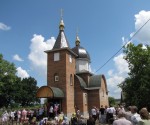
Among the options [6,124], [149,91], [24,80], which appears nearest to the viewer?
[6,124]

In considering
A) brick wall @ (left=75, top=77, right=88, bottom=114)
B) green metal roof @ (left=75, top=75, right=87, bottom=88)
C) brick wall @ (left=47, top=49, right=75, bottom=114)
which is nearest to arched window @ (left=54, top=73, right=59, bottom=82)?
brick wall @ (left=47, top=49, right=75, bottom=114)

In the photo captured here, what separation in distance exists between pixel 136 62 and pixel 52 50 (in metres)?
11.3

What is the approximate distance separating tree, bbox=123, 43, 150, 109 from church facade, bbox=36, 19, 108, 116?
4731mm

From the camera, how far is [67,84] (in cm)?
3111

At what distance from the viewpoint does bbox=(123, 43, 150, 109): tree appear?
30.8m

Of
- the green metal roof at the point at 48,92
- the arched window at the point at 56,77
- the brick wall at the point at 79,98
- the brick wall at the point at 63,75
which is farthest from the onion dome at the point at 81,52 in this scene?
the green metal roof at the point at 48,92

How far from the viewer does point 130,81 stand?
107 ft

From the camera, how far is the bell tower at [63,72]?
101ft

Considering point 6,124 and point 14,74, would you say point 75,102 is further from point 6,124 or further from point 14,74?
point 14,74

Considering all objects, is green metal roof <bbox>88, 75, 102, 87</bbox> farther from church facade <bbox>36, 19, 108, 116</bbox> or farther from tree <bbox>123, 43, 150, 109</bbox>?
tree <bbox>123, 43, 150, 109</bbox>

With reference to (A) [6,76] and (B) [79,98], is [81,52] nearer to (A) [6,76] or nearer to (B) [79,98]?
(B) [79,98]

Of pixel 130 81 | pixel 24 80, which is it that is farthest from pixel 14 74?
pixel 130 81

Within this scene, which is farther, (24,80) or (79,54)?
(24,80)

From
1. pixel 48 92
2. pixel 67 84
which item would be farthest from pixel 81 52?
pixel 48 92
